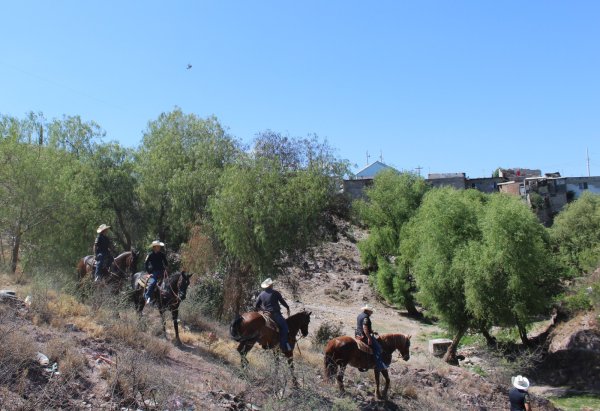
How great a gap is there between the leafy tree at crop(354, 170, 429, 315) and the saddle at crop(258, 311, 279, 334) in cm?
2786

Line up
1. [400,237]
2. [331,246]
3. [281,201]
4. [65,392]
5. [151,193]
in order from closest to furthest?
1. [65,392]
2. [281,201]
3. [151,193]
4. [400,237]
5. [331,246]

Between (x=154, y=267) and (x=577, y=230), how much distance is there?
128ft

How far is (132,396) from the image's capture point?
9.33m

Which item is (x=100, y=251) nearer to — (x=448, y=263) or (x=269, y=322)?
(x=269, y=322)

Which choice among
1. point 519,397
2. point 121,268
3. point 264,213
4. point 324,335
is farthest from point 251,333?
point 324,335

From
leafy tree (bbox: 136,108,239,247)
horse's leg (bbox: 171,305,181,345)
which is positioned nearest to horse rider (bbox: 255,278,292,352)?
horse's leg (bbox: 171,305,181,345)

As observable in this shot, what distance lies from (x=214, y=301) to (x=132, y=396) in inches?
512

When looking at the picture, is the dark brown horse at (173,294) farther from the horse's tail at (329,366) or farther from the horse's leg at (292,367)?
the horse's tail at (329,366)

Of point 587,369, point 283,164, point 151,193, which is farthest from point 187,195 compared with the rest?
point 587,369

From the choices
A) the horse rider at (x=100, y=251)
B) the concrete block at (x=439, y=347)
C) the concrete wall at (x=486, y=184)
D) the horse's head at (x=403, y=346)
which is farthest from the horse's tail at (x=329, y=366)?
the concrete wall at (x=486, y=184)

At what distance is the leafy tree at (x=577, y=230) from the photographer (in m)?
38.8

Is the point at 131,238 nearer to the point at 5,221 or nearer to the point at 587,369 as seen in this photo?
the point at 5,221

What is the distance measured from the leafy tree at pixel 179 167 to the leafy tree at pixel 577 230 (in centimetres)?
2392

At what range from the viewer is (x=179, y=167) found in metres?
24.9
